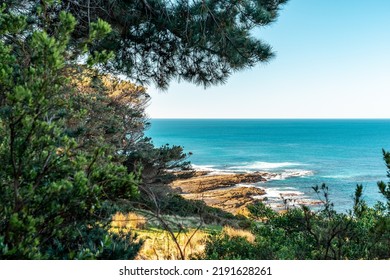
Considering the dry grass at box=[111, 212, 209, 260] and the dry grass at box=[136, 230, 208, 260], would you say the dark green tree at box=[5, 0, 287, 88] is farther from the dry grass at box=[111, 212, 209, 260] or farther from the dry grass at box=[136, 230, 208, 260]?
the dry grass at box=[136, 230, 208, 260]

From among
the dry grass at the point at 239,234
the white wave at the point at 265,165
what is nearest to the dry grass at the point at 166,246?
the dry grass at the point at 239,234

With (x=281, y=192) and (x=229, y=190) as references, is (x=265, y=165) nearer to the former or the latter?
(x=229, y=190)

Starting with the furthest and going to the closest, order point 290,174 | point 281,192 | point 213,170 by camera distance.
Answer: point 213,170 → point 290,174 → point 281,192

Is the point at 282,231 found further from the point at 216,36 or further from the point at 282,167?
the point at 282,167

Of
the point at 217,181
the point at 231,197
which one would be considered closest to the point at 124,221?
the point at 231,197

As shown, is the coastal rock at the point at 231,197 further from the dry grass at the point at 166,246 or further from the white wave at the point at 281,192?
the dry grass at the point at 166,246

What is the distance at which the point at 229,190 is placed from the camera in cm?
1714

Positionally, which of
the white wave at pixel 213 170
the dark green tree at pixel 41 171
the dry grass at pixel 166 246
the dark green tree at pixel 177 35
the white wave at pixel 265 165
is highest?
the dark green tree at pixel 177 35

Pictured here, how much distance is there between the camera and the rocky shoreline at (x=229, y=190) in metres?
14.8

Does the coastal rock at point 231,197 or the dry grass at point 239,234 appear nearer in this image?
the dry grass at point 239,234

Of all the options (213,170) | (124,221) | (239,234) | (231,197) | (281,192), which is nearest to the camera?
(124,221)

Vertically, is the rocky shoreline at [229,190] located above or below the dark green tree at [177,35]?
below
